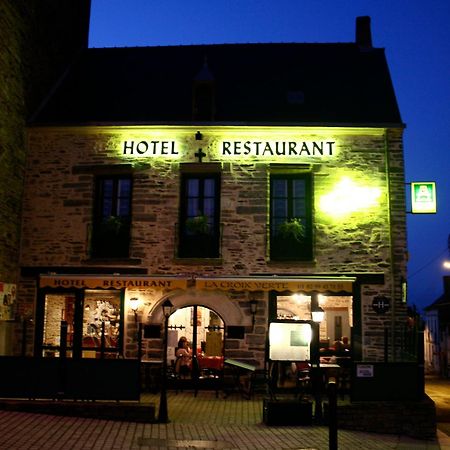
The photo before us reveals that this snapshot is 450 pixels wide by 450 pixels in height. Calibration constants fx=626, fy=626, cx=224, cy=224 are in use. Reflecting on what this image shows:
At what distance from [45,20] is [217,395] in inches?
398

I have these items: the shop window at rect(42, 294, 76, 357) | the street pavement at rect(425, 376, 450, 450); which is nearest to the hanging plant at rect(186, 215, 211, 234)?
the shop window at rect(42, 294, 76, 357)

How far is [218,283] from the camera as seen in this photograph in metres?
13.4

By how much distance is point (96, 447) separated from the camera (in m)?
8.03

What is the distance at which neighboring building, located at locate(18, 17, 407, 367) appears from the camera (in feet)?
45.1

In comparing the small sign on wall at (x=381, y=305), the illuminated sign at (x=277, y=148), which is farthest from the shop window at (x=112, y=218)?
the small sign on wall at (x=381, y=305)

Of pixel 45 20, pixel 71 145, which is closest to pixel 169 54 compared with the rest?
pixel 45 20

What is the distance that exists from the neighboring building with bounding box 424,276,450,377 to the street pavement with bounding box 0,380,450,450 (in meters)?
20.6

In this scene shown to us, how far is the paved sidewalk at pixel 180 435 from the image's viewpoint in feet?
27.2

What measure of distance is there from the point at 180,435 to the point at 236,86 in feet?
31.7

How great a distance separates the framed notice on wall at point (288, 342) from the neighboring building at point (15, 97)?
20.7 feet

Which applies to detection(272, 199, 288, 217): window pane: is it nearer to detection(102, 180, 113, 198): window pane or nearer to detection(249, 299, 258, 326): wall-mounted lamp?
detection(249, 299, 258, 326): wall-mounted lamp

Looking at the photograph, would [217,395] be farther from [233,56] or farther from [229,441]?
[233,56]

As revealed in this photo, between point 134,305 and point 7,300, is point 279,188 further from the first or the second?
point 7,300

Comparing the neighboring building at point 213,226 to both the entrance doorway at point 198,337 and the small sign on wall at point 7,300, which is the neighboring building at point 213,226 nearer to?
the entrance doorway at point 198,337
